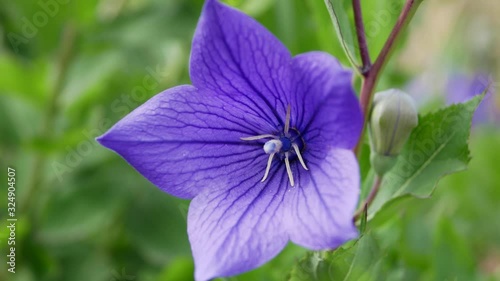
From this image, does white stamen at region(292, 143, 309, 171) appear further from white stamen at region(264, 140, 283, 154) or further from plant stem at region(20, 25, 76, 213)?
plant stem at region(20, 25, 76, 213)

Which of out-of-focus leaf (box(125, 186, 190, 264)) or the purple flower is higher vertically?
the purple flower

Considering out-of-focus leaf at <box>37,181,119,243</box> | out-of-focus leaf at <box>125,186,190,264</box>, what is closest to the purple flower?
out-of-focus leaf at <box>125,186,190,264</box>

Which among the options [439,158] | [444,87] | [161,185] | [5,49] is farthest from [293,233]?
[444,87]

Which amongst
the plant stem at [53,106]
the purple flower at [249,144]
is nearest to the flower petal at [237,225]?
the purple flower at [249,144]

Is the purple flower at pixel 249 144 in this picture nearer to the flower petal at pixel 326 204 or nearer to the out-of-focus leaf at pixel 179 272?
the flower petal at pixel 326 204

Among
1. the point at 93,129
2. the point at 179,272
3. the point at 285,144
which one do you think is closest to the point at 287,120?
the point at 285,144

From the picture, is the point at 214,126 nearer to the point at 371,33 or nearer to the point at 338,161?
the point at 338,161

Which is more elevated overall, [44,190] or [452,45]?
[44,190]
